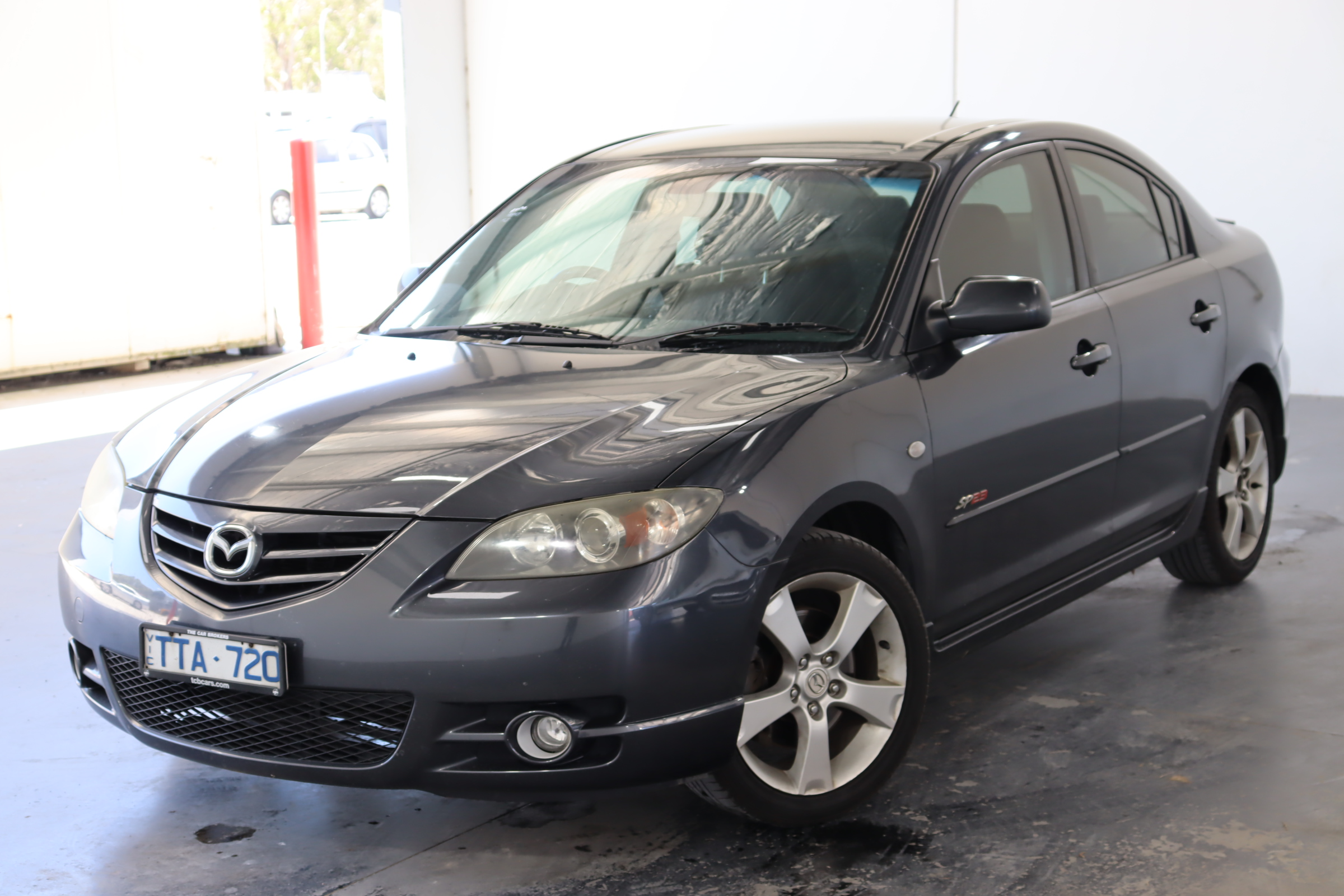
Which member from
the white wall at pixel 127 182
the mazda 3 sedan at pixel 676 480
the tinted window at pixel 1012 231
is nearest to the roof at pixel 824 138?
the mazda 3 sedan at pixel 676 480

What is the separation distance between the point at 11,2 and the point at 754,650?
24.6 ft

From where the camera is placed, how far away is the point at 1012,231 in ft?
10.7

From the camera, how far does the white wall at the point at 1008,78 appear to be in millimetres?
7383

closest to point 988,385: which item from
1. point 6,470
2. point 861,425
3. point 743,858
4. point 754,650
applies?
point 861,425

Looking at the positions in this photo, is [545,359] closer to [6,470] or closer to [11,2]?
[6,470]

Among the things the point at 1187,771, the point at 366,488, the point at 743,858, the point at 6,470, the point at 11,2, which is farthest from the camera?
the point at 11,2

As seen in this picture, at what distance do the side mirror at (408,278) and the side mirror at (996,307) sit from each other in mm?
1499

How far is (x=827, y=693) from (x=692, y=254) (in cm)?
110

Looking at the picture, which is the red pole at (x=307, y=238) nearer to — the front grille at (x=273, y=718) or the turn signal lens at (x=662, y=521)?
the front grille at (x=273, y=718)

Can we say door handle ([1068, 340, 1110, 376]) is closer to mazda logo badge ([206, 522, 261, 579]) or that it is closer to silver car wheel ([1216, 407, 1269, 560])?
silver car wheel ([1216, 407, 1269, 560])

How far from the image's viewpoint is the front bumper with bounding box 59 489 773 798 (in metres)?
2.18

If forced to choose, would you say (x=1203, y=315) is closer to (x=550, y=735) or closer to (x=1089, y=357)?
(x=1089, y=357)

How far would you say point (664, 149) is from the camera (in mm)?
3568

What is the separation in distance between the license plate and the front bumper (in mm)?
19
